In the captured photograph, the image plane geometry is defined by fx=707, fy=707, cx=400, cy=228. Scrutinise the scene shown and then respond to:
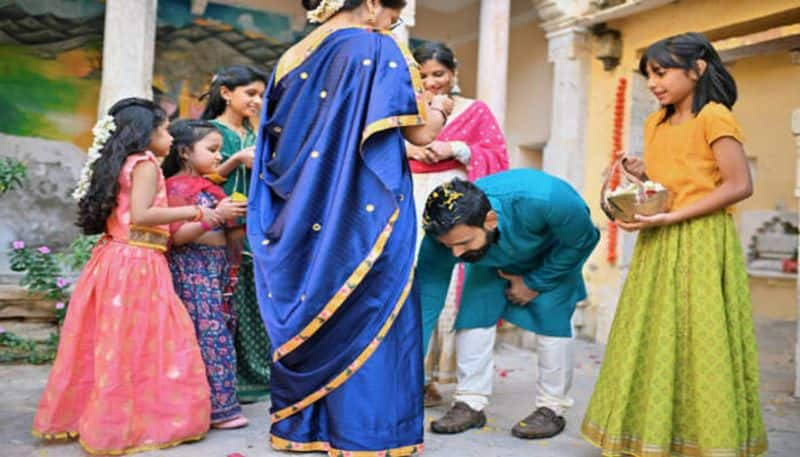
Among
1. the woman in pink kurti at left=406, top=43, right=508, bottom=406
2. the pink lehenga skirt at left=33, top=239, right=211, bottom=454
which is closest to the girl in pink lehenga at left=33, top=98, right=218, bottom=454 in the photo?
the pink lehenga skirt at left=33, top=239, right=211, bottom=454

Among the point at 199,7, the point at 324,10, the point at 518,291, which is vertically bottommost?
the point at 518,291

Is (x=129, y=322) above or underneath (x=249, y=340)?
above

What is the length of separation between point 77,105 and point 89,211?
528cm

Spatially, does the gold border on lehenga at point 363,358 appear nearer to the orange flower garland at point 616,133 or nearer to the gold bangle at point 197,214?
the gold bangle at point 197,214

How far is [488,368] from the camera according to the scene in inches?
124

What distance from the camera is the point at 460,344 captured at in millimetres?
3148

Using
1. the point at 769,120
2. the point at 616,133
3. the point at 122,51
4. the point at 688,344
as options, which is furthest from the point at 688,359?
the point at 769,120

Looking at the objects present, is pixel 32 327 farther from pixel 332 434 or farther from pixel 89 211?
pixel 332 434

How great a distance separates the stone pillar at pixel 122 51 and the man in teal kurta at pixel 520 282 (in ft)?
10.8

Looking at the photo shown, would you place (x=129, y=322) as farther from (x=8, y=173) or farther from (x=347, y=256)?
(x=8, y=173)

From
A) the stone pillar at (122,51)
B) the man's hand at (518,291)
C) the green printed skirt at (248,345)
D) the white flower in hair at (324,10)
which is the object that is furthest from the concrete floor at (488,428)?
the stone pillar at (122,51)

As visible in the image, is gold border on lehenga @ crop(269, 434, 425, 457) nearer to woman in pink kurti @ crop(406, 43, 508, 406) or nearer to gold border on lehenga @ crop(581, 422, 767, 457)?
gold border on lehenga @ crop(581, 422, 767, 457)

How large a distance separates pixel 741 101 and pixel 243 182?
298 inches

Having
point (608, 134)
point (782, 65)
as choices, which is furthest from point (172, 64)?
point (782, 65)
